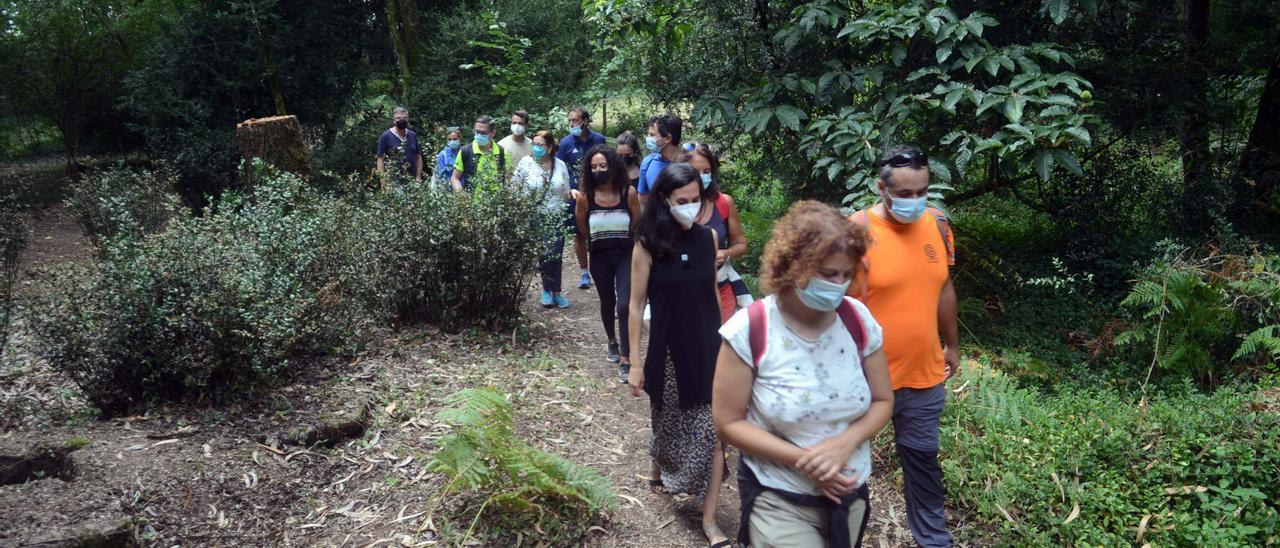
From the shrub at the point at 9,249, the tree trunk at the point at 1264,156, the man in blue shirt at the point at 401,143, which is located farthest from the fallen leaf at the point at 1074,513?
the man in blue shirt at the point at 401,143

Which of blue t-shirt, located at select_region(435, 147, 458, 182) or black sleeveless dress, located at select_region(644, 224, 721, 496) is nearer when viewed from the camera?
black sleeveless dress, located at select_region(644, 224, 721, 496)

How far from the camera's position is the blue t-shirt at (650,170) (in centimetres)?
688

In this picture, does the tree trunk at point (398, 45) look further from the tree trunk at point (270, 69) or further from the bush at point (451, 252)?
the bush at point (451, 252)

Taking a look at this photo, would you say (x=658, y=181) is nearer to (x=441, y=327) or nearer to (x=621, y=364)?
(x=621, y=364)

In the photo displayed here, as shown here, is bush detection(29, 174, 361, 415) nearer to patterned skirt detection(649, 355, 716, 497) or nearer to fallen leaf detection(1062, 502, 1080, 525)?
patterned skirt detection(649, 355, 716, 497)

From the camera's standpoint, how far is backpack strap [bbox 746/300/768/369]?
2.89m

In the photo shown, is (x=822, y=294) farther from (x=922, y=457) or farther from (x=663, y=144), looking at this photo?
(x=663, y=144)

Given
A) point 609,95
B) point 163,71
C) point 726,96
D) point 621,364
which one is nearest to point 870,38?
point 726,96

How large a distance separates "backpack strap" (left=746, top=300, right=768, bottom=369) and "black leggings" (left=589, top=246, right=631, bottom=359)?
3.34 meters

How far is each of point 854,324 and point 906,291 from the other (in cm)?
95

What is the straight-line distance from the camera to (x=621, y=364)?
680 cm

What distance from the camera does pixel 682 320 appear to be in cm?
446

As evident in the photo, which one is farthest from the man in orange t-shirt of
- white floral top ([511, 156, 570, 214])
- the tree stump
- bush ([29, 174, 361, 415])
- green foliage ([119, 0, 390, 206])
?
green foliage ([119, 0, 390, 206])

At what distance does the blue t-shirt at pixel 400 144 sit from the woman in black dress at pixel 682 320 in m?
7.11
